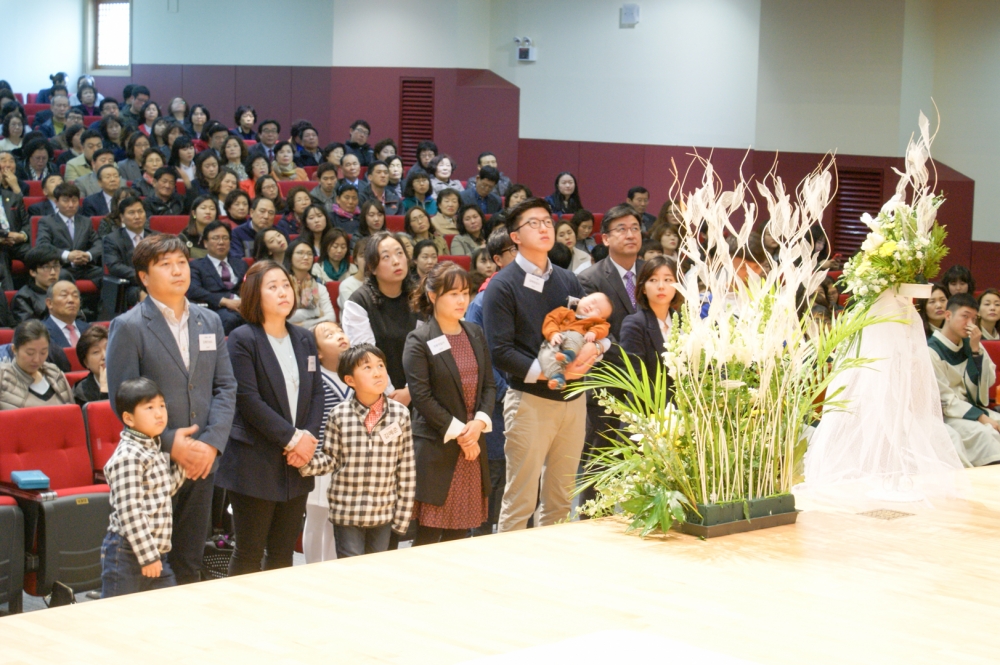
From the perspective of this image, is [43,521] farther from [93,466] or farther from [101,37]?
[101,37]

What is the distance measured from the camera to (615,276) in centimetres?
446

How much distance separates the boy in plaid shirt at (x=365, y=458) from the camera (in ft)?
11.8

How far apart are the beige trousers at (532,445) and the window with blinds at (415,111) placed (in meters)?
7.50

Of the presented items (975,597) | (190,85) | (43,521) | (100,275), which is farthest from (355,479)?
(190,85)

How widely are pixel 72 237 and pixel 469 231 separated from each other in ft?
8.48

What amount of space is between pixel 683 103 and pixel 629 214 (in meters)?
5.76

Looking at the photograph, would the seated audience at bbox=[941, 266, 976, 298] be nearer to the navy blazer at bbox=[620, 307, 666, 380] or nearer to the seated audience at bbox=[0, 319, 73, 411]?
the navy blazer at bbox=[620, 307, 666, 380]

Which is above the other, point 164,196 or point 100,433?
point 164,196

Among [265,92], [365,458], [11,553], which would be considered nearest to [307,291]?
[365,458]

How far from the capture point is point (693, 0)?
9.82m

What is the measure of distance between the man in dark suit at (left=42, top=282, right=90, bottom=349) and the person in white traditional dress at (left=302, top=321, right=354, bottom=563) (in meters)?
1.86

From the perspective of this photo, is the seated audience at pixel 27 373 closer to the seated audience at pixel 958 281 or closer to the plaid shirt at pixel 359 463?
the plaid shirt at pixel 359 463

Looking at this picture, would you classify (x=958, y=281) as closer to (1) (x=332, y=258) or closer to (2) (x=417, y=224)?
(2) (x=417, y=224)

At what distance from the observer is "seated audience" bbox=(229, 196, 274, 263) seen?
6.66 meters
